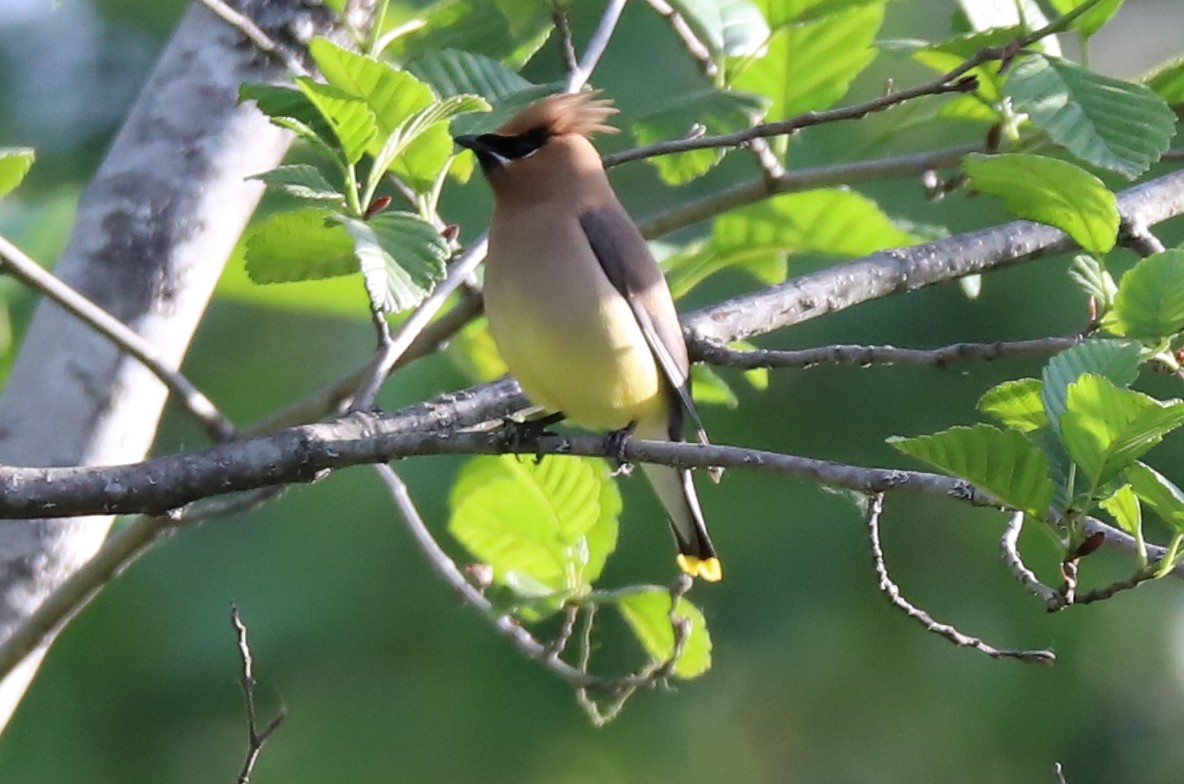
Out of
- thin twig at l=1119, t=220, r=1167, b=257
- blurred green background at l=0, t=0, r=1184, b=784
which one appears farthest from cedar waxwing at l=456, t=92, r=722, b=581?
blurred green background at l=0, t=0, r=1184, b=784

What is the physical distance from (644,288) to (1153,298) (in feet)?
3.28

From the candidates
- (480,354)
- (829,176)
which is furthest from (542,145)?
(829,176)

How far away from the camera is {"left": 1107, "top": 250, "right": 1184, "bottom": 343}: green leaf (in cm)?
198

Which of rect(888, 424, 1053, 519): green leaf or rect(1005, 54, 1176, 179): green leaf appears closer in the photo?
A: rect(888, 424, 1053, 519): green leaf

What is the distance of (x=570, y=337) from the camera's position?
2719mm

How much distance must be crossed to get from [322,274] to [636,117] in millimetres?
635

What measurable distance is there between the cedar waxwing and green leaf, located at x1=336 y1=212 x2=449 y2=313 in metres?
0.50

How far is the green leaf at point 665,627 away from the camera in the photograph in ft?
8.97

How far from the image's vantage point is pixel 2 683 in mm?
2490

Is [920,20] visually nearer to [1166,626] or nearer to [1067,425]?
[1166,626]

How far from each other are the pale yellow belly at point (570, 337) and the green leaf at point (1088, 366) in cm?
95

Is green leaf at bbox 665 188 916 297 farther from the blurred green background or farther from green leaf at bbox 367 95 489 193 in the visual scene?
the blurred green background

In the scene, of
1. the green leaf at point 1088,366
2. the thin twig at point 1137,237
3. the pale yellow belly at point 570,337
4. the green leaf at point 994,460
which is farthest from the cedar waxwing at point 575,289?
the green leaf at point 994,460

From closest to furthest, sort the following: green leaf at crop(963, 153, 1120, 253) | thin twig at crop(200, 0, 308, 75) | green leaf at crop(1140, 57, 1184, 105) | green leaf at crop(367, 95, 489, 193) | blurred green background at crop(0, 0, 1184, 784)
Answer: green leaf at crop(367, 95, 489, 193) → green leaf at crop(963, 153, 1120, 253) → thin twig at crop(200, 0, 308, 75) → green leaf at crop(1140, 57, 1184, 105) → blurred green background at crop(0, 0, 1184, 784)
